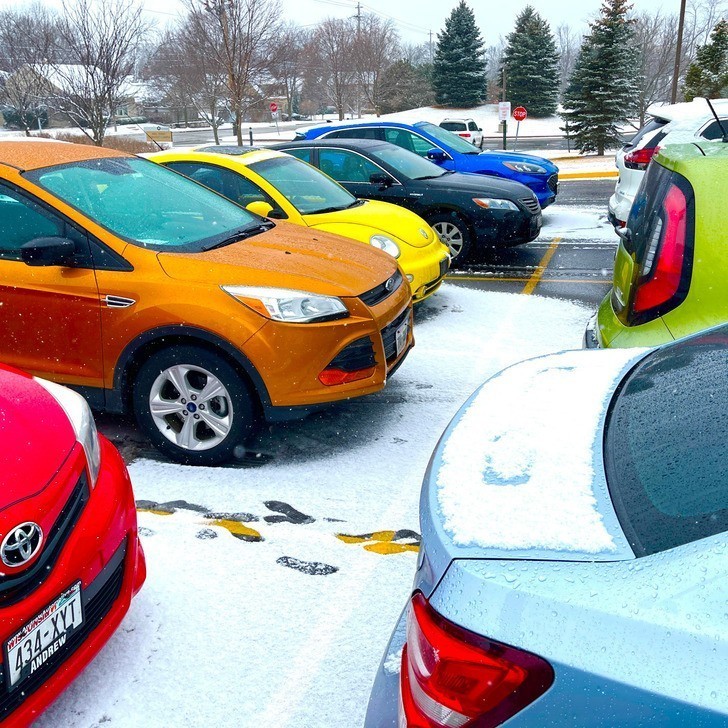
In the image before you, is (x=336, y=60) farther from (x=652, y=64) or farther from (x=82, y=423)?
(x=82, y=423)

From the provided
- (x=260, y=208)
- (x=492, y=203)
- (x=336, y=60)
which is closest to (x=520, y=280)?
(x=492, y=203)

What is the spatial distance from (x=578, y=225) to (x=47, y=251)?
385 inches

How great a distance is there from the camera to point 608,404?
6.43 ft

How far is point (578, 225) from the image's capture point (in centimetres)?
1196

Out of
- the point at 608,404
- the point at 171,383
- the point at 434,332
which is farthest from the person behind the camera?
the point at 434,332

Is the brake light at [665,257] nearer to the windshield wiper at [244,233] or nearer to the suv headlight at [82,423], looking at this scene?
the suv headlight at [82,423]

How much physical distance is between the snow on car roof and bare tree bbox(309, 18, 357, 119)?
48.2m

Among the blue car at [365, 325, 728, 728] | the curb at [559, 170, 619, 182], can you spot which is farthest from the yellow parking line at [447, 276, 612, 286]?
the curb at [559, 170, 619, 182]

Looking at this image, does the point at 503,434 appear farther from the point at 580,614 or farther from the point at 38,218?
the point at 38,218

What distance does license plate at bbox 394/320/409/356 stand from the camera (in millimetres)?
4395

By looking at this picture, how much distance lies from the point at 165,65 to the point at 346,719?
38.4 m

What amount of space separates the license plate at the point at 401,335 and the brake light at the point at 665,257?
162cm

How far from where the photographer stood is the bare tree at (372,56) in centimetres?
4956

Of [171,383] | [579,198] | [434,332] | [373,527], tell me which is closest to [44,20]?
[579,198]
